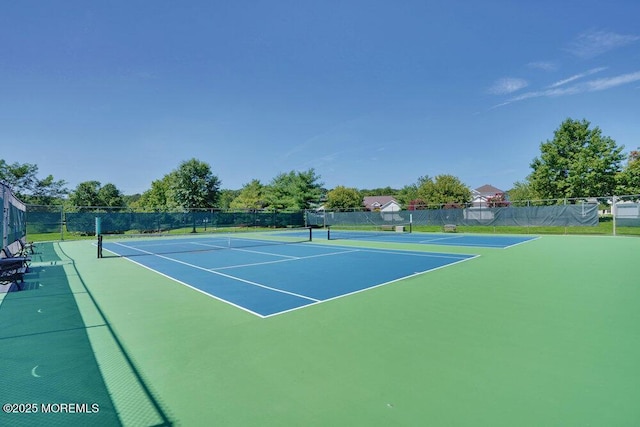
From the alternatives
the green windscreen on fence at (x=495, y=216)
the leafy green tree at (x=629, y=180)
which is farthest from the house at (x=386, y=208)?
the leafy green tree at (x=629, y=180)

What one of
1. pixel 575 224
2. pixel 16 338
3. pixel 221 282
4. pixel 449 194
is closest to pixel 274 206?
pixel 449 194

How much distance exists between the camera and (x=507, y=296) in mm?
5992

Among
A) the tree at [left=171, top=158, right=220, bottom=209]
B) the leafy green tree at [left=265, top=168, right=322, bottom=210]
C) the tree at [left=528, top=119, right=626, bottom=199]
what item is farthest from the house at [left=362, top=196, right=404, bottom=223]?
the tree at [left=171, top=158, right=220, bottom=209]

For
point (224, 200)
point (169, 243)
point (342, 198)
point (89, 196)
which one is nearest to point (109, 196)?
point (89, 196)

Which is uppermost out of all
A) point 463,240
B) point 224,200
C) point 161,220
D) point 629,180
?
point 224,200

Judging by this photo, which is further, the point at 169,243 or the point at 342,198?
the point at 342,198

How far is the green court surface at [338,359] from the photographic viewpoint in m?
2.51

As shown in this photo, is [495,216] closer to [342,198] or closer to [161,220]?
[161,220]

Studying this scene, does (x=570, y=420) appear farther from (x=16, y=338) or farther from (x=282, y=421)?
(x=16, y=338)

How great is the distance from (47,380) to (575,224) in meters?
26.9

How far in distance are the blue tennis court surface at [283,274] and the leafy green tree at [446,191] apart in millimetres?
35529

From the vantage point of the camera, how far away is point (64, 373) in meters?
3.18

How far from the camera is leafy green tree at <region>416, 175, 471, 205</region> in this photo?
148 feet

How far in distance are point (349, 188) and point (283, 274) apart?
4922 cm
